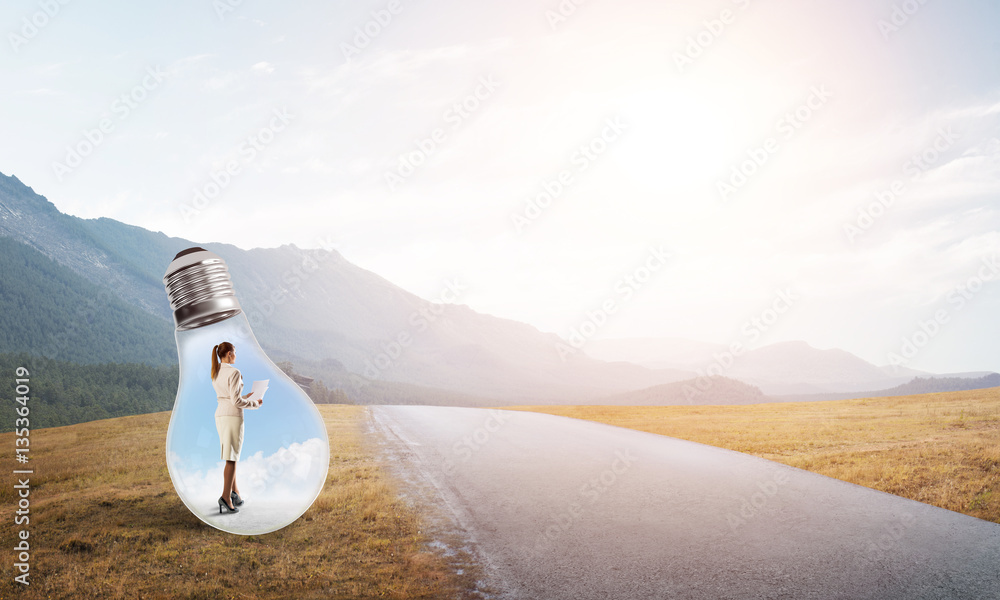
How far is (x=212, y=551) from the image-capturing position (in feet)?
19.6

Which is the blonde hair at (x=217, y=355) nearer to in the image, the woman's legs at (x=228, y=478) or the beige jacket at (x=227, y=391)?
the beige jacket at (x=227, y=391)

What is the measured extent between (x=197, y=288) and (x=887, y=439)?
57.0 feet

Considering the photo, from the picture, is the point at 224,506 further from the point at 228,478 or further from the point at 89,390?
the point at 89,390

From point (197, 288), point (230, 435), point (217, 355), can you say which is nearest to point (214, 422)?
point (230, 435)

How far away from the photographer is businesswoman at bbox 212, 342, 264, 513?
147 inches

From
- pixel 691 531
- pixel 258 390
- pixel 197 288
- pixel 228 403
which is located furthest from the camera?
pixel 691 531

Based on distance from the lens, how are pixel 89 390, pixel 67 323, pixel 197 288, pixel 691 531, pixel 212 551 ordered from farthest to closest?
pixel 67 323 → pixel 89 390 → pixel 691 531 → pixel 212 551 → pixel 197 288

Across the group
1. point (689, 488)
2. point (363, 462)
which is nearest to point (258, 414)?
point (689, 488)

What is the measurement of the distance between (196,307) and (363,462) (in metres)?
9.88

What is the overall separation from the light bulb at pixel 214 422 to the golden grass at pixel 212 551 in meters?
1.60

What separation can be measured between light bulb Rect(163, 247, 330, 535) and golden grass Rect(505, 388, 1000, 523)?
32.9ft

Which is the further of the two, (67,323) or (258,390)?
(67,323)

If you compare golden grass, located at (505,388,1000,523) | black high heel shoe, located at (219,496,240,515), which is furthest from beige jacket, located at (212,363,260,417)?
golden grass, located at (505,388,1000,523)

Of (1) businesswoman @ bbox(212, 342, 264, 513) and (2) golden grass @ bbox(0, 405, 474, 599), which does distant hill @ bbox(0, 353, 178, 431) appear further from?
(1) businesswoman @ bbox(212, 342, 264, 513)
